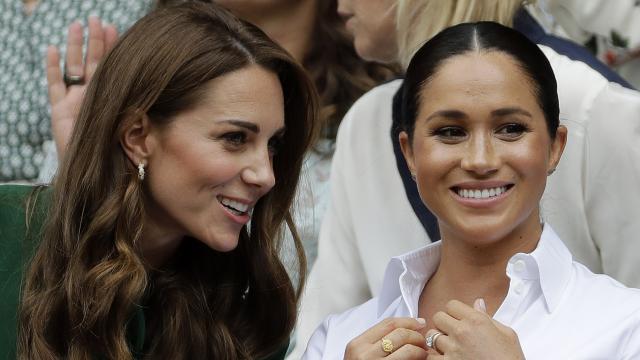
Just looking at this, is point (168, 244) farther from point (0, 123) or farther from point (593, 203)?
point (0, 123)

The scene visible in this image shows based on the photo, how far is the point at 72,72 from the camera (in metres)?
4.02

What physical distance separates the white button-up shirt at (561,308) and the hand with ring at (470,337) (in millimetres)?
100

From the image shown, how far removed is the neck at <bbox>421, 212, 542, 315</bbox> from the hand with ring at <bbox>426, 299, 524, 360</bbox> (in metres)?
0.19

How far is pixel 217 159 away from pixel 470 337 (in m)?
0.89

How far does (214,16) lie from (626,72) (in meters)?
1.13

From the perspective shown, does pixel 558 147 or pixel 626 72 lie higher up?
pixel 558 147

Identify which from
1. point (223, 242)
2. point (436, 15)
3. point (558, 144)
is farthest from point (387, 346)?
point (436, 15)

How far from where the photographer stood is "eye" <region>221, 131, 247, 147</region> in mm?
3123

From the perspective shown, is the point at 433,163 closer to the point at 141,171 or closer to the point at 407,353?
the point at 407,353

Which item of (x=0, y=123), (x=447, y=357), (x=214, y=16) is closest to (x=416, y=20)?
(x=214, y=16)

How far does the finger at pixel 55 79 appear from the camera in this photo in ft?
13.2

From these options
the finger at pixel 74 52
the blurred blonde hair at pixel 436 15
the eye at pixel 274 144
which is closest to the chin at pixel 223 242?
the eye at pixel 274 144

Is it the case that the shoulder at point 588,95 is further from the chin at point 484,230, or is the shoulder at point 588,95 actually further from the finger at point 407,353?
the finger at point 407,353

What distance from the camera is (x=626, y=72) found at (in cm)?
362
